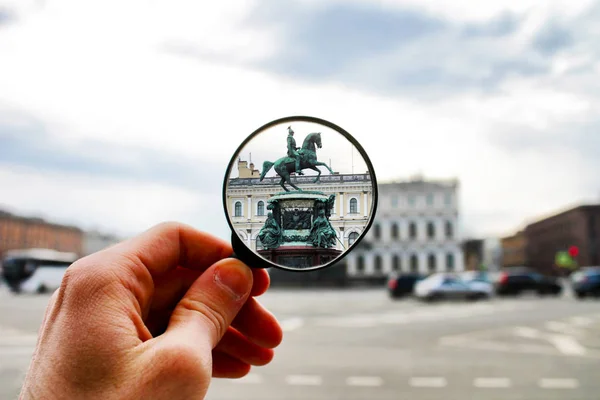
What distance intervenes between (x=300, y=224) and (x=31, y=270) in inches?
1416

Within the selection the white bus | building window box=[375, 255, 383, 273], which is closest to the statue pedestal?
the white bus

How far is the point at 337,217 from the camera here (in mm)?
1484

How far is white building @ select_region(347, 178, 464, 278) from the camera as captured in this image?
175 feet

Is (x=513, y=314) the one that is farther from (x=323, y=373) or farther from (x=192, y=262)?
(x=192, y=262)

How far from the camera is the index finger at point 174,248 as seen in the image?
1595 mm

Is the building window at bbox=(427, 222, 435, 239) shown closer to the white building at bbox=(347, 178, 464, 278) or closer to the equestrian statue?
the white building at bbox=(347, 178, 464, 278)

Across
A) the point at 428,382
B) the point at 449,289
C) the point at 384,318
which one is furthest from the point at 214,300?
the point at 449,289

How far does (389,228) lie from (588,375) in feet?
153

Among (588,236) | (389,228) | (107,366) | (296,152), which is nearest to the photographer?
(107,366)

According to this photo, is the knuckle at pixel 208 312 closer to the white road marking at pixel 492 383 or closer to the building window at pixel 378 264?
the white road marking at pixel 492 383

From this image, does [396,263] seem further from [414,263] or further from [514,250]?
[514,250]

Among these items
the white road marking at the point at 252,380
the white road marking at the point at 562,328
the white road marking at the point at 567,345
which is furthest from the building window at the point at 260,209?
the white road marking at the point at 562,328

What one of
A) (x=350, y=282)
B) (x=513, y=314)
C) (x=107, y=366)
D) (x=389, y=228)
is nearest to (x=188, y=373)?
(x=107, y=366)

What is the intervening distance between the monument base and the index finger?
322 millimetres
